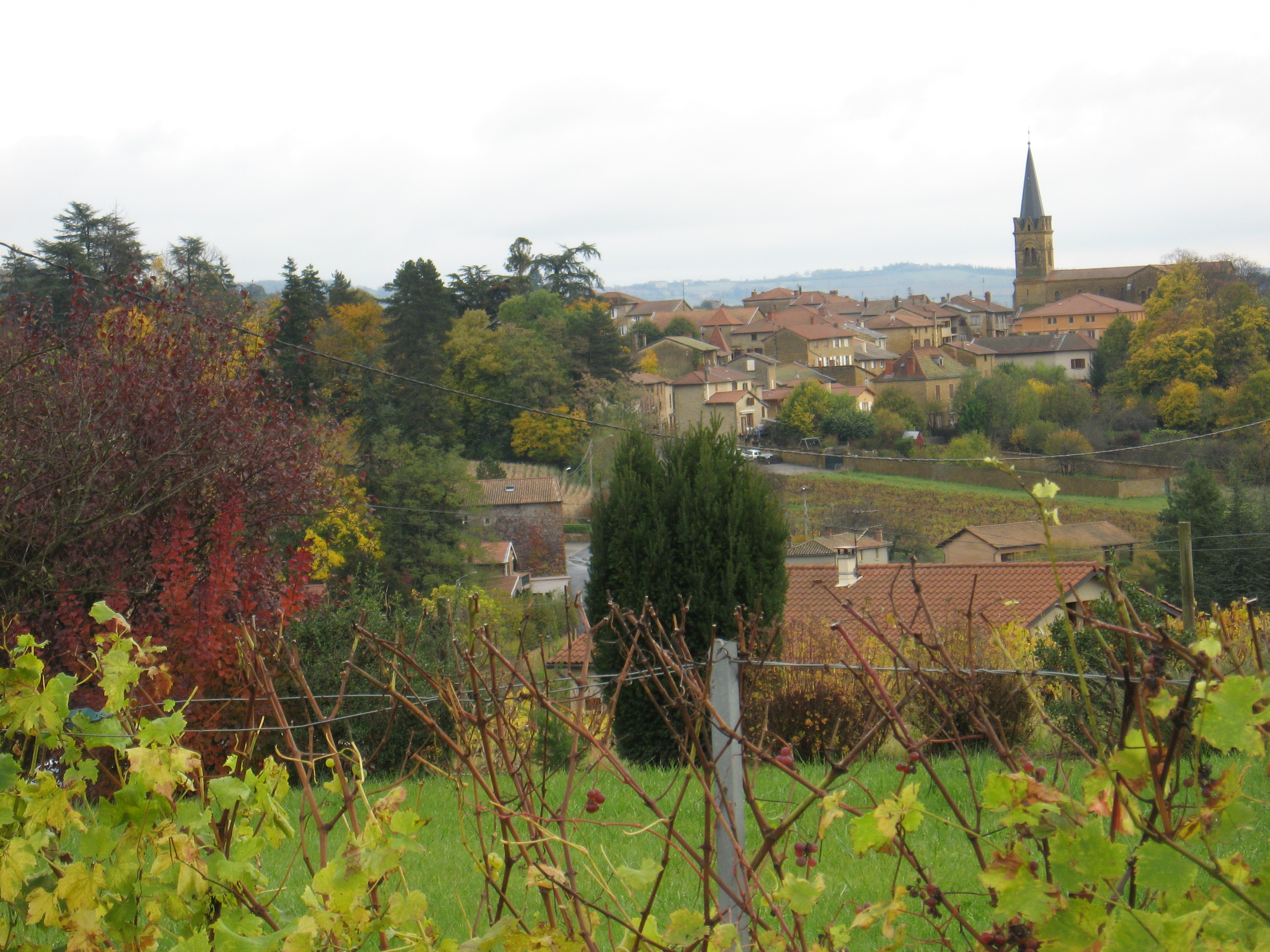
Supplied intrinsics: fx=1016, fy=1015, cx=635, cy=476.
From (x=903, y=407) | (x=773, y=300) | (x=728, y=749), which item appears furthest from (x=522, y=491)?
(x=773, y=300)

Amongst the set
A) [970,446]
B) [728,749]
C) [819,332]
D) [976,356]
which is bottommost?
[970,446]

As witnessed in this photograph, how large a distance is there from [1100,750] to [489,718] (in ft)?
2.94

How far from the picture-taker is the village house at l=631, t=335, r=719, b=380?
63.3 metres

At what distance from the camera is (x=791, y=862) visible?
3.12 m

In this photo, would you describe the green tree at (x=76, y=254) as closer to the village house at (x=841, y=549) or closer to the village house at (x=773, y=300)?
the village house at (x=841, y=549)

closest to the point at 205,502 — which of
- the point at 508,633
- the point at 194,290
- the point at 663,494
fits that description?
the point at 663,494

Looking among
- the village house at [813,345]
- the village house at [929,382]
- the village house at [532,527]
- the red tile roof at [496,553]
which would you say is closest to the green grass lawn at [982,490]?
the village house at [532,527]

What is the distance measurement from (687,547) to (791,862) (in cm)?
409

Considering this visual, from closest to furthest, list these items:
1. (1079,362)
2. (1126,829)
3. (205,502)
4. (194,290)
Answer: (1126,829) < (205,502) < (194,290) < (1079,362)

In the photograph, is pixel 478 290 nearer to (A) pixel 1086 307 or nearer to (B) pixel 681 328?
(B) pixel 681 328

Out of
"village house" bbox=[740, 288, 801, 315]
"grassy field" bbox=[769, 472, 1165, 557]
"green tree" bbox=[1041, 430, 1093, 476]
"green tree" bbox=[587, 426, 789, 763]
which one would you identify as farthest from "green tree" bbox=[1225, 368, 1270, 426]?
"village house" bbox=[740, 288, 801, 315]

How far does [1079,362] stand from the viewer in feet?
206

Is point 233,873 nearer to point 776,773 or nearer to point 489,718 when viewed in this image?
point 489,718

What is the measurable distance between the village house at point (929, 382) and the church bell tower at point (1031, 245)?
32490 millimetres
